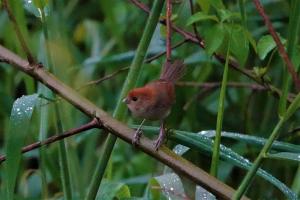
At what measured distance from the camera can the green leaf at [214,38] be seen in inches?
71.3

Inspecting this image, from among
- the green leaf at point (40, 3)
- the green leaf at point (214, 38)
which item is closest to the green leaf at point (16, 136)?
the green leaf at point (40, 3)

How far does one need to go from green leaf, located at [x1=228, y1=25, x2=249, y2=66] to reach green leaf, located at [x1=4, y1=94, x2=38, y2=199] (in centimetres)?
50

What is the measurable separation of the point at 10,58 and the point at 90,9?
2.56 metres


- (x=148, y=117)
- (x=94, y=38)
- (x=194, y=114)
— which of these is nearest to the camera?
(x=148, y=117)

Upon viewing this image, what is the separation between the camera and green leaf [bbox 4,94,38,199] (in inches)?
55.6

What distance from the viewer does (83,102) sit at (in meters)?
1.39

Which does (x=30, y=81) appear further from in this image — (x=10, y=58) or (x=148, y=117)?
(x=10, y=58)

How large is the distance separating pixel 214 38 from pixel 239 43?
9 cm

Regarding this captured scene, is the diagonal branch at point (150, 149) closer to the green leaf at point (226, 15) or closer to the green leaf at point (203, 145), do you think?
the green leaf at point (203, 145)

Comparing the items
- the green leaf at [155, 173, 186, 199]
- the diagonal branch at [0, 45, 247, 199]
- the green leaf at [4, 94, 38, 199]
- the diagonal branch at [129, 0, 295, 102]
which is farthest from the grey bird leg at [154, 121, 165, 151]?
the diagonal branch at [129, 0, 295, 102]

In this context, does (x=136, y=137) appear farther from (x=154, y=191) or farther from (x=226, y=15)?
(x=226, y=15)

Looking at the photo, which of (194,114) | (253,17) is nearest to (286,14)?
(253,17)

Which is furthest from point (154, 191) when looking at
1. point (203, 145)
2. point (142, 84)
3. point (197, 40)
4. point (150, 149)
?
point (142, 84)

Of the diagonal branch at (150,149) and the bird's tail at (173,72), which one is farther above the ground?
the bird's tail at (173,72)
